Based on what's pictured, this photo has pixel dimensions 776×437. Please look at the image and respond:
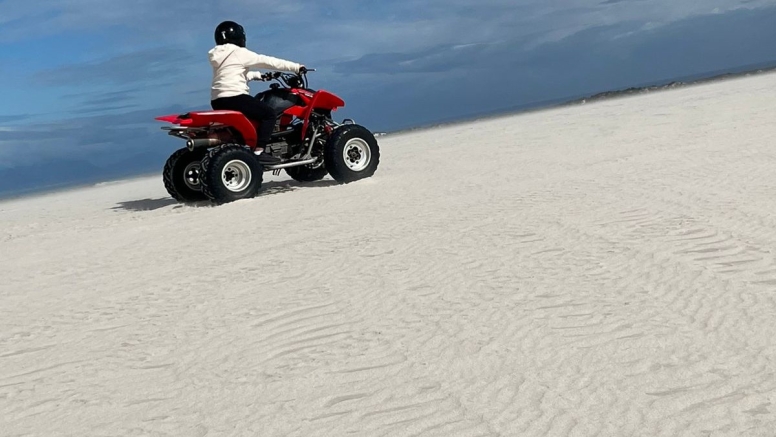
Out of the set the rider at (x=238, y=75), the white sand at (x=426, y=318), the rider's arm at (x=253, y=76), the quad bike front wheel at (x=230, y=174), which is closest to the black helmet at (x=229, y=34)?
the rider at (x=238, y=75)

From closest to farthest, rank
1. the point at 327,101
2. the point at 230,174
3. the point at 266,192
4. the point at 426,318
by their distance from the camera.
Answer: the point at 426,318 → the point at 230,174 → the point at 327,101 → the point at 266,192

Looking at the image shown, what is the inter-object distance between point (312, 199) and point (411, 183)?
4.59 ft

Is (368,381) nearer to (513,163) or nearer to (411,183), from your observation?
(411,183)

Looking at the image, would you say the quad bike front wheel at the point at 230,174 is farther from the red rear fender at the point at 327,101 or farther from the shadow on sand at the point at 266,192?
the red rear fender at the point at 327,101

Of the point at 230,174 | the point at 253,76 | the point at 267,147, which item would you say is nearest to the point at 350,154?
the point at 267,147

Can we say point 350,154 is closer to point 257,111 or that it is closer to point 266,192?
point 266,192

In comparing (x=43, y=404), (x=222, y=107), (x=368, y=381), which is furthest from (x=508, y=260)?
(x=222, y=107)

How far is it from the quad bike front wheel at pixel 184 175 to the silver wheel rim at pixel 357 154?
194cm

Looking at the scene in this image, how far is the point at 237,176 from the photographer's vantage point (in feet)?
31.8

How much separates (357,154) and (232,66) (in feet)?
6.78

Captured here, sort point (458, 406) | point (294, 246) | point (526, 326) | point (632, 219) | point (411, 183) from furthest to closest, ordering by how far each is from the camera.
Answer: point (411, 183)
point (294, 246)
point (632, 219)
point (526, 326)
point (458, 406)

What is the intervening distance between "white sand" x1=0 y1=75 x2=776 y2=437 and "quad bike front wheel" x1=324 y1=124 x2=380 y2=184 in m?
2.18

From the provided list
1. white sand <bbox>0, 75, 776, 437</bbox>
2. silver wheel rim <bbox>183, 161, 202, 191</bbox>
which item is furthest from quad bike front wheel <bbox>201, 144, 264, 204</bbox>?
white sand <bbox>0, 75, 776, 437</bbox>

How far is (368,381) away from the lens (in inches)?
135
